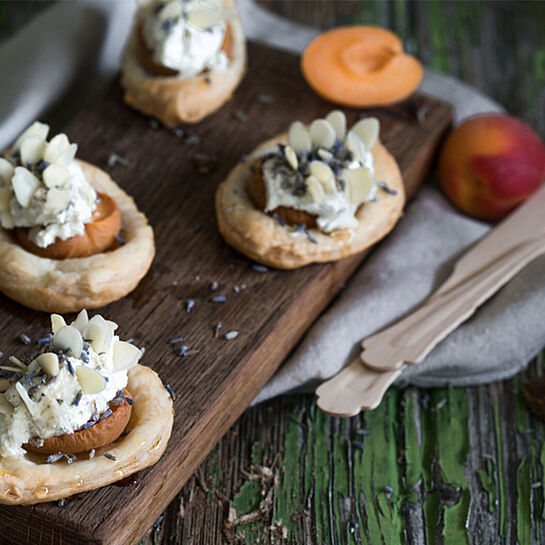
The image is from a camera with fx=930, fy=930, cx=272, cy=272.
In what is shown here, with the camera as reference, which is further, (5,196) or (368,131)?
(368,131)

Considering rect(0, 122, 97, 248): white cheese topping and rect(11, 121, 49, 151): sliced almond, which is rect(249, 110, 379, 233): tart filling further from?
rect(11, 121, 49, 151): sliced almond

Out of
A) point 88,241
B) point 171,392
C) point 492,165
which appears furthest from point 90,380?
point 492,165

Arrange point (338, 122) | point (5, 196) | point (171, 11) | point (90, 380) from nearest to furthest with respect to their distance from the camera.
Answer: point (90, 380), point (5, 196), point (338, 122), point (171, 11)

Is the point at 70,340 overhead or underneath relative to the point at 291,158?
overhead

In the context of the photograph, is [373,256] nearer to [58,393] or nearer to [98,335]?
[98,335]

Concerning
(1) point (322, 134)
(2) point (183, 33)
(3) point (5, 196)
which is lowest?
(1) point (322, 134)

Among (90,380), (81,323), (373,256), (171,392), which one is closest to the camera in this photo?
(90,380)

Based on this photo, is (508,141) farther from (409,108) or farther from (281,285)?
(281,285)

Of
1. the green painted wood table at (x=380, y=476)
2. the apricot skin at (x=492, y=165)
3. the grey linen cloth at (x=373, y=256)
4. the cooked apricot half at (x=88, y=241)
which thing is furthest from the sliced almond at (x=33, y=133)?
the apricot skin at (x=492, y=165)
